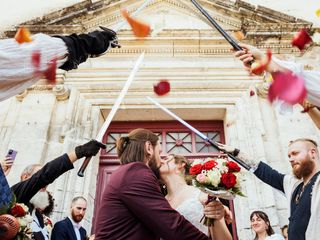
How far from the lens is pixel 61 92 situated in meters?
6.10

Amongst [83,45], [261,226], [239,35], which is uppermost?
[239,35]

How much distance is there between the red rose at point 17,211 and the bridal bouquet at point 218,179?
4.32ft

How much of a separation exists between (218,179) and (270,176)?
5.12 ft

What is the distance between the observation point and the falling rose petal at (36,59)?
140cm

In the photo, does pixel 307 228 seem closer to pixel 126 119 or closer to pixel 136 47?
pixel 126 119

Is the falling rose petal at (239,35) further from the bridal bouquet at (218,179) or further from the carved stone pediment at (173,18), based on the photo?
the bridal bouquet at (218,179)

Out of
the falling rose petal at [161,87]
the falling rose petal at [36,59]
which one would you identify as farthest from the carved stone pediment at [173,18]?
the falling rose petal at [36,59]

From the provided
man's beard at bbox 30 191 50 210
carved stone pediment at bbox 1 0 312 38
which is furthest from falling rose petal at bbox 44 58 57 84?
carved stone pediment at bbox 1 0 312 38

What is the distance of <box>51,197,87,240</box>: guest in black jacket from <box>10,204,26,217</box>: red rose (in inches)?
47.5

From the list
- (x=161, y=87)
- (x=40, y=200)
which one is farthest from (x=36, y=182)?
(x=161, y=87)

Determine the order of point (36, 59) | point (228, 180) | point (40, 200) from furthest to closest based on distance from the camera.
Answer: point (40, 200), point (228, 180), point (36, 59)

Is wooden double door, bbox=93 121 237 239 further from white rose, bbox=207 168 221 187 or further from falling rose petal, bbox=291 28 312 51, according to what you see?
white rose, bbox=207 168 221 187

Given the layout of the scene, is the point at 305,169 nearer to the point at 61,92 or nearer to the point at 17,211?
the point at 17,211

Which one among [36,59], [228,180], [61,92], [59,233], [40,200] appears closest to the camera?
[36,59]
